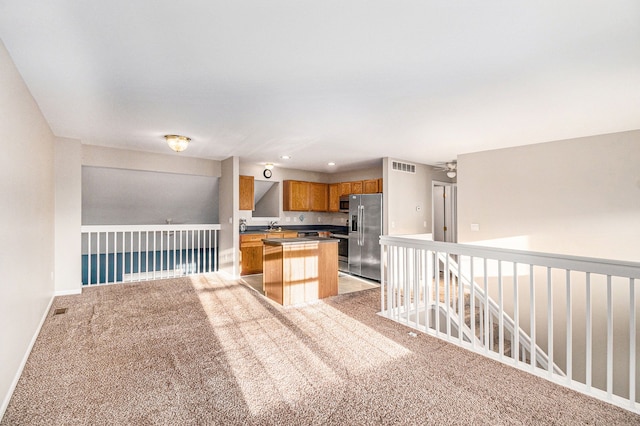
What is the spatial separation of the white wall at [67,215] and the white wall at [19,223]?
38.9 inches

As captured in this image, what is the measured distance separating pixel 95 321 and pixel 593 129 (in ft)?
21.8

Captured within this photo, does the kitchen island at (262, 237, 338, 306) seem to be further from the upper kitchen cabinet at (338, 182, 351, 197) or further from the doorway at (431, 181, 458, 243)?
the doorway at (431, 181, 458, 243)

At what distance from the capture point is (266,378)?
2443 millimetres

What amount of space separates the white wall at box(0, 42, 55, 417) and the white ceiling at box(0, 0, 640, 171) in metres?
0.25

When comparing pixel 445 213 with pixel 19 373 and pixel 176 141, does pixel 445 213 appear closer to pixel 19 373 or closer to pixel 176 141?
pixel 176 141

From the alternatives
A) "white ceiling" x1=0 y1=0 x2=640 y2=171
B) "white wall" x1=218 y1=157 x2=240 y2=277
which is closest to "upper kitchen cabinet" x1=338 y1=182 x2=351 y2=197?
"white wall" x1=218 y1=157 x2=240 y2=277

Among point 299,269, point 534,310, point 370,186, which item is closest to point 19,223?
point 299,269

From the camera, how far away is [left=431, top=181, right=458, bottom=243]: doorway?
7.93 meters

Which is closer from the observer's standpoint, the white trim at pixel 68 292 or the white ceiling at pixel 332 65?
the white ceiling at pixel 332 65

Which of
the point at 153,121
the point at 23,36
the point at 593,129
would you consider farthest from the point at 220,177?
the point at 593,129

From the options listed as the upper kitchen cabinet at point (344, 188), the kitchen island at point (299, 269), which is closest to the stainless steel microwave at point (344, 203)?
the upper kitchen cabinet at point (344, 188)

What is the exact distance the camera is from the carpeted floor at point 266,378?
2.00 metres

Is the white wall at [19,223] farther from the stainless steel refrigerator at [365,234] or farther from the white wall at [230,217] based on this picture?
the stainless steel refrigerator at [365,234]

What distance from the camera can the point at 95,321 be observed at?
11.9 ft
